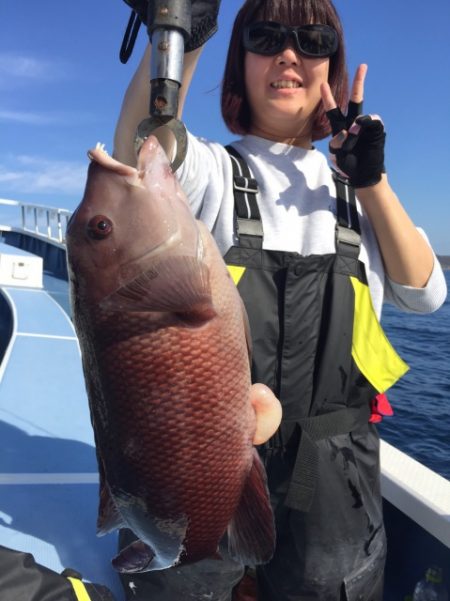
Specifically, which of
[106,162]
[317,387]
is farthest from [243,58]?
[317,387]

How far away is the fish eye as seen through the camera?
1.31 meters

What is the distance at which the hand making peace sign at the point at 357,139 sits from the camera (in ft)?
5.65

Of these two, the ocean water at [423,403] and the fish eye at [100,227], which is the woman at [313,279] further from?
the ocean water at [423,403]

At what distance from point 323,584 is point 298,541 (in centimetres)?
20

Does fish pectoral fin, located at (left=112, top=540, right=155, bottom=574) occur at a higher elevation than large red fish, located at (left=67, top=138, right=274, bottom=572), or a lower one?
A: lower

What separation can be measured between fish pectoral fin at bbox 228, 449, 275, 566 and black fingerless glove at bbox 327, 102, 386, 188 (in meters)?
1.00

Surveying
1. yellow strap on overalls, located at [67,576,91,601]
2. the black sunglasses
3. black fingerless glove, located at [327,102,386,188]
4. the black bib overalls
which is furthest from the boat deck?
the black sunglasses

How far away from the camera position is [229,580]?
200cm

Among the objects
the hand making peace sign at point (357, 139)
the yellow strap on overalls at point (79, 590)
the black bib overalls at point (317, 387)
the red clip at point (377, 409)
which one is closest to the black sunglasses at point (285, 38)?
the hand making peace sign at point (357, 139)

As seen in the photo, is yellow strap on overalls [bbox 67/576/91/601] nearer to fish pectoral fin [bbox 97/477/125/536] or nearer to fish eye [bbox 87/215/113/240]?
fish pectoral fin [bbox 97/477/125/536]

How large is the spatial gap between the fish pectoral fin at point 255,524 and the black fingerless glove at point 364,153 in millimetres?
998

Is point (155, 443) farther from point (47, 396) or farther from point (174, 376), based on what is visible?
point (47, 396)

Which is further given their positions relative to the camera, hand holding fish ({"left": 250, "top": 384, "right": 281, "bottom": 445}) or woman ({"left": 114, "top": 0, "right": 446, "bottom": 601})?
woman ({"left": 114, "top": 0, "right": 446, "bottom": 601})

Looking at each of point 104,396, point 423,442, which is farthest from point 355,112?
point 423,442
